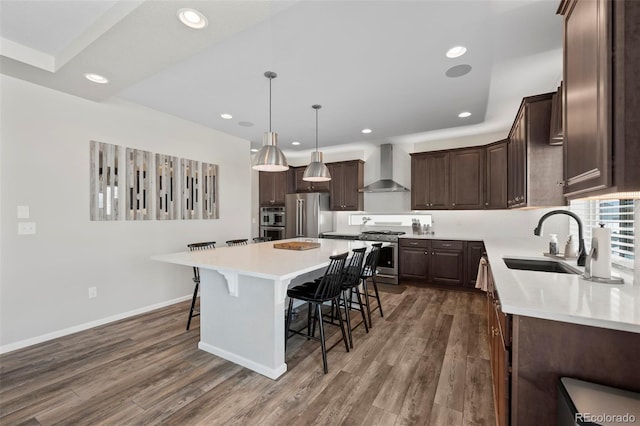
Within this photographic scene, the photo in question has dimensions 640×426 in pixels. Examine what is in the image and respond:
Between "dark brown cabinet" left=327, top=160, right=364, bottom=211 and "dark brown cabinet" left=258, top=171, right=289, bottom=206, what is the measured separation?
1.07 meters

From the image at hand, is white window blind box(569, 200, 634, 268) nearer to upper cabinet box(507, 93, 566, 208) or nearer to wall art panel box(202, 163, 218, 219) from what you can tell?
upper cabinet box(507, 93, 566, 208)

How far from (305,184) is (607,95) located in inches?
217

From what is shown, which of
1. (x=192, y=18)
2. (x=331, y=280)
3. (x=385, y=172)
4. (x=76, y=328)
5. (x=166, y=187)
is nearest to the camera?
(x=192, y=18)

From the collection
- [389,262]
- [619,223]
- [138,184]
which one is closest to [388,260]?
[389,262]

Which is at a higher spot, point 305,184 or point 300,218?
point 305,184

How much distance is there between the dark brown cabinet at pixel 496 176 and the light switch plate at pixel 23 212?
19.5ft

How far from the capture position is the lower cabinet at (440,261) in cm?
446

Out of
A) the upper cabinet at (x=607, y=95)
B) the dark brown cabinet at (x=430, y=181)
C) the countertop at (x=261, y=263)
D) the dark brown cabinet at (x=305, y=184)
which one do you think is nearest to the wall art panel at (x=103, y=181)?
the countertop at (x=261, y=263)

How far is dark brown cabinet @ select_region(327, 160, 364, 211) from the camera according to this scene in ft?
19.0

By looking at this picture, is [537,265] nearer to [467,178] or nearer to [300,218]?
[467,178]

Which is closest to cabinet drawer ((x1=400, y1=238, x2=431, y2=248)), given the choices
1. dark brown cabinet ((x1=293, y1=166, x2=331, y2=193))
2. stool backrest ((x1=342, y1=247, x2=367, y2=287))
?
dark brown cabinet ((x1=293, y1=166, x2=331, y2=193))

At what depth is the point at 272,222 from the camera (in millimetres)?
6062

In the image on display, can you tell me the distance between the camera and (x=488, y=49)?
2.27 metres

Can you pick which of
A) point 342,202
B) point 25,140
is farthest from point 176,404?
point 342,202
